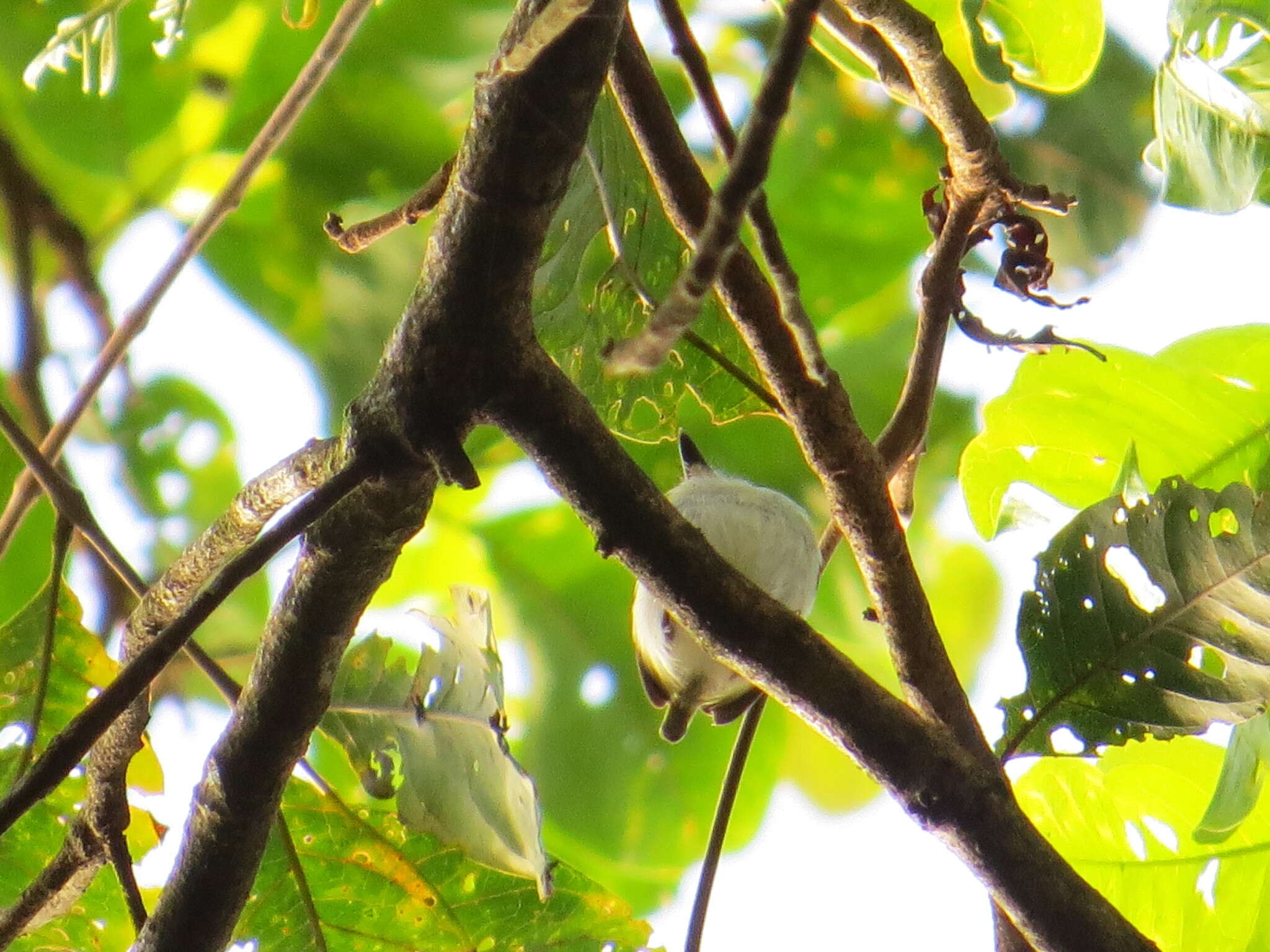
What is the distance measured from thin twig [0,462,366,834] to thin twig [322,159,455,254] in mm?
260

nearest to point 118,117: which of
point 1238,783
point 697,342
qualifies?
point 697,342

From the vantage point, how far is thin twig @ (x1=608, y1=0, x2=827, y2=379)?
0.32 meters

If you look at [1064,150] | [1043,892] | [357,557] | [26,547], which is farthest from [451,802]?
[1064,150]

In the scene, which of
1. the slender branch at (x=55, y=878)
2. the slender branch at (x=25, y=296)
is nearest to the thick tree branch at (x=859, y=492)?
the slender branch at (x=55, y=878)

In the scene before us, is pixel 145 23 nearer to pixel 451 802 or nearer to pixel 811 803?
pixel 451 802

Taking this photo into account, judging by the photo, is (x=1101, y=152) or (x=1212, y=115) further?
(x=1101, y=152)

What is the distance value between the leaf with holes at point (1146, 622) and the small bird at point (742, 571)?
196 millimetres

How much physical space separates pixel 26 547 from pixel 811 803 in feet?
3.31

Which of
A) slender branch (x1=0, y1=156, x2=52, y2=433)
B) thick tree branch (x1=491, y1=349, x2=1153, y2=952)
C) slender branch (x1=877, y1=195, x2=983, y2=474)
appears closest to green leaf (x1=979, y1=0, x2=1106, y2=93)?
slender branch (x1=877, y1=195, x2=983, y2=474)

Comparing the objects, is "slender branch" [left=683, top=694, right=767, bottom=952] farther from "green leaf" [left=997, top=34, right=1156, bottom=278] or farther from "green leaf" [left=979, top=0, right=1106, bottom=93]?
"green leaf" [left=997, top=34, right=1156, bottom=278]

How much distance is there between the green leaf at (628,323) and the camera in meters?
0.85

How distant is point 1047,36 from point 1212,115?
0.45ft

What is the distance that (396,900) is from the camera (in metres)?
0.87

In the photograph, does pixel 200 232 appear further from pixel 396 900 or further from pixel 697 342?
pixel 396 900
